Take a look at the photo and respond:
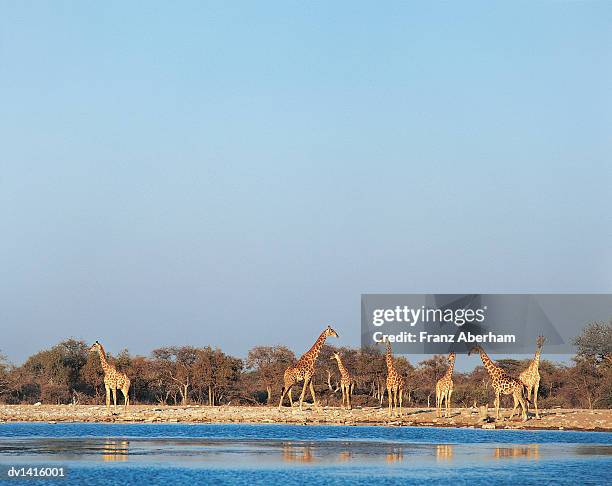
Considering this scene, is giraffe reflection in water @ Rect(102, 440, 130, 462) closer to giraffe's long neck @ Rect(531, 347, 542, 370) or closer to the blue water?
the blue water

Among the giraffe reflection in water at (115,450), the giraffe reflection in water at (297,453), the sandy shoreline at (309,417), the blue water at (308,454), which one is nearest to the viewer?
the blue water at (308,454)

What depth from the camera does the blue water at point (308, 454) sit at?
80.4 ft

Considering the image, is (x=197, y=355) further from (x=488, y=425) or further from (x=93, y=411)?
(x=488, y=425)

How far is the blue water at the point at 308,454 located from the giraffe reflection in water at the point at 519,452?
3cm

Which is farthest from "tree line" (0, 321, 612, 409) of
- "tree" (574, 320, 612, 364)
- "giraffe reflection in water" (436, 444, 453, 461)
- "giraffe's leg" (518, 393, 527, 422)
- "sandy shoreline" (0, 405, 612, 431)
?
"giraffe reflection in water" (436, 444, 453, 461)

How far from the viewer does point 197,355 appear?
6412 cm

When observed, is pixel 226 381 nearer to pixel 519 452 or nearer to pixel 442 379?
pixel 442 379

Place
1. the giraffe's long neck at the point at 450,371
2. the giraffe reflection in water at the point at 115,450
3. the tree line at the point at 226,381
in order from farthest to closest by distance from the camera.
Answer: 1. the tree line at the point at 226,381
2. the giraffe's long neck at the point at 450,371
3. the giraffe reflection in water at the point at 115,450

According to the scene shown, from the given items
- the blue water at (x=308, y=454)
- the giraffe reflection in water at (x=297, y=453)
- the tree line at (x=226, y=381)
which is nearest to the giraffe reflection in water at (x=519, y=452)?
the blue water at (x=308, y=454)

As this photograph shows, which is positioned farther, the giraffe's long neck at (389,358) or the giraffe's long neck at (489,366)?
the giraffe's long neck at (389,358)

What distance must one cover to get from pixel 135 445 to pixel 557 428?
16.5 metres

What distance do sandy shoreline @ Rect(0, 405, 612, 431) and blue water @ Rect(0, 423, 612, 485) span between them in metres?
1.79

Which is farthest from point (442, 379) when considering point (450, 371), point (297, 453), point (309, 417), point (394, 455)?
point (297, 453)

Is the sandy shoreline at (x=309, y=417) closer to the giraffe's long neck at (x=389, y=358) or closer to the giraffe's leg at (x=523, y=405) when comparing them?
the giraffe's leg at (x=523, y=405)
